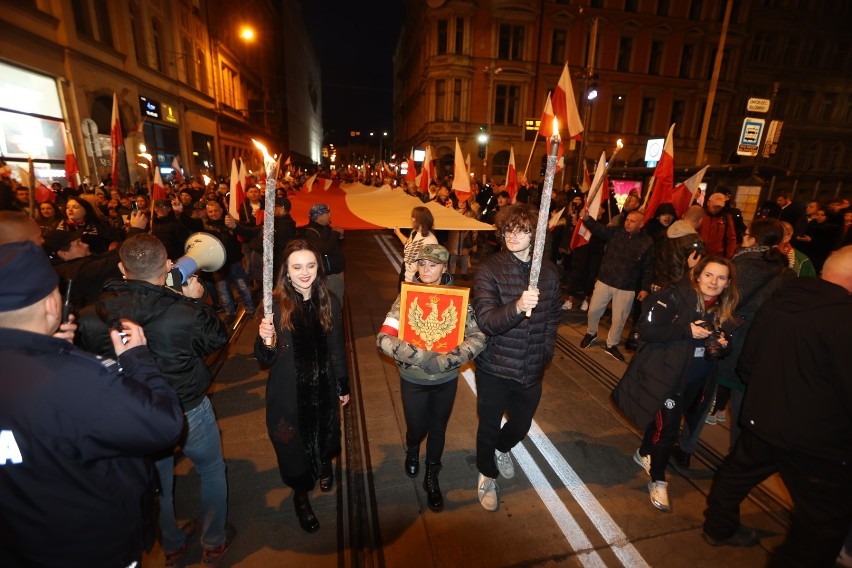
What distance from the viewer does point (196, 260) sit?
3098 millimetres

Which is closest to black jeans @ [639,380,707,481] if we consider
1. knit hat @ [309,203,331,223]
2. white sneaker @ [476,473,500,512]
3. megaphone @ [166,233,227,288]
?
white sneaker @ [476,473,500,512]

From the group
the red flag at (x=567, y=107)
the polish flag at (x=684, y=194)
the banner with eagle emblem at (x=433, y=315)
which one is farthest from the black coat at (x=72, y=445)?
the polish flag at (x=684, y=194)

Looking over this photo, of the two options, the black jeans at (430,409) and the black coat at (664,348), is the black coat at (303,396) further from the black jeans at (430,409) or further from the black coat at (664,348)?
the black coat at (664,348)

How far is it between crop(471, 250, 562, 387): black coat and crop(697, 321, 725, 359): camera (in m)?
1.19

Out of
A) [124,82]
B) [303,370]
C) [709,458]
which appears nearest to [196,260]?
[303,370]

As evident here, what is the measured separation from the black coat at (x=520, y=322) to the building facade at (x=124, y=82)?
6.84 meters

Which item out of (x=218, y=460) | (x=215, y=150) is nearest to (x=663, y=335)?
(x=218, y=460)

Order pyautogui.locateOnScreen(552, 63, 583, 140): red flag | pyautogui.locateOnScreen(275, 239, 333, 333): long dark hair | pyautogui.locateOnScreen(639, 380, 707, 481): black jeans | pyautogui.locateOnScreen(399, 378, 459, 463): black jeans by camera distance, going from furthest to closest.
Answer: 1. pyautogui.locateOnScreen(552, 63, 583, 140): red flag
2. pyautogui.locateOnScreen(639, 380, 707, 481): black jeans
3. pyautogui.locateOnScreen(399, 378, 459, 463): black jeans
4. pyautogui.locateOnScreen(275, 239, 333, 333): long dark hair

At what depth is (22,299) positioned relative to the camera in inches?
53.4

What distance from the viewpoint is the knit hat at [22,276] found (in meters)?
1.31

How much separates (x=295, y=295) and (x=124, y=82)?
73.1ft

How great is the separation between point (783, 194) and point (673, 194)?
17.1 feet

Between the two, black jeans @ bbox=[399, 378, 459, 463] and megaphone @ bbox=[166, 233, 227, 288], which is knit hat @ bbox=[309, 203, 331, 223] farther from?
black jeans @ bbox=[399, 378, 459, 463]

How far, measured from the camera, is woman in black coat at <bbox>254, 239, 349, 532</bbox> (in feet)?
8.59
